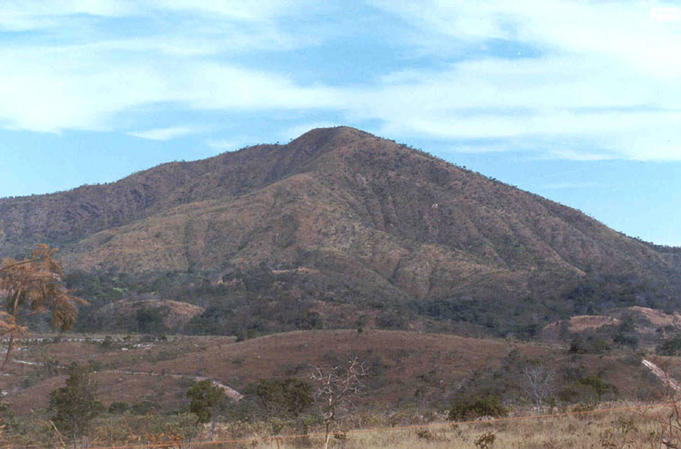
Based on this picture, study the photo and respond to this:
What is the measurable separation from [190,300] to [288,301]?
39.8ft

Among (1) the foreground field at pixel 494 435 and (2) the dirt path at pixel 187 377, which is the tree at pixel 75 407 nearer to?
(1) the foreground field at pixel 494 435

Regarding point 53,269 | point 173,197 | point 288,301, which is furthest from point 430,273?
point 53,269

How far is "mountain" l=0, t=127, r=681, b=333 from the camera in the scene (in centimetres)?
5697

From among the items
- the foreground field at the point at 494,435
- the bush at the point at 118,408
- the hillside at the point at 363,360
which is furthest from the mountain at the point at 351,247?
the foreground field at the point at 494,435

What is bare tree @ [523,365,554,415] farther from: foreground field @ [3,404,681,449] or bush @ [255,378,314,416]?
foreground field @ [3,404,681,449]

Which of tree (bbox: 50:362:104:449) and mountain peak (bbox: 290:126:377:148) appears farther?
mountain peak (bbox: 290:126:377:148)

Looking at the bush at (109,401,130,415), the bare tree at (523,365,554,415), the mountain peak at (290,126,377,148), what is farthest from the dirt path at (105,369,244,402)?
the mountain peak at (290,126,377,148)

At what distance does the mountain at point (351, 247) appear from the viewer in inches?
2243

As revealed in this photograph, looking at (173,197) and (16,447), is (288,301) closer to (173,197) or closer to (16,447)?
(16,447)

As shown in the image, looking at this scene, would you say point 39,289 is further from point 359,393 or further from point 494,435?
point 359,393

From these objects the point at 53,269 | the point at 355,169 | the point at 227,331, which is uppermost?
the point at 355,169

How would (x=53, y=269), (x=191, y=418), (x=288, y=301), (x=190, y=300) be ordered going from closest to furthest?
1. (x=53, y=269)
2. (x=191, y=418)
3. (x=288, y=301)
4. (x=190, y=300)

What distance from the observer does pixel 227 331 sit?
5159cm

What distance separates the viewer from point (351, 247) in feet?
245
